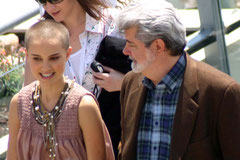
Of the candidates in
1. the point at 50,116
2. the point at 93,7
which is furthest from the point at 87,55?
the point at 50,116

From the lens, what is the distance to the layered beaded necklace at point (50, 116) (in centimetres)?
296

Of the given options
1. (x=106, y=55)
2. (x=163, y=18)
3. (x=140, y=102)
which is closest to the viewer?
(x=163, y=18)

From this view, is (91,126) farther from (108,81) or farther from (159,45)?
(159,45)

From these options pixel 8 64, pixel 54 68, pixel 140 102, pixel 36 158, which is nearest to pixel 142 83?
pixel 140 102

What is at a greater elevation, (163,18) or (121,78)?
(163,18)

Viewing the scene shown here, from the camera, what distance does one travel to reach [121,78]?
3.35 metres

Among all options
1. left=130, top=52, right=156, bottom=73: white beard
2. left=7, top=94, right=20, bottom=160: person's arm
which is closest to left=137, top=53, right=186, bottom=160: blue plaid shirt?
left=130, top=52, right=156, bottom=73: white beard

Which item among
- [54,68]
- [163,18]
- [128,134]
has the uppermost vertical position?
[163,18]

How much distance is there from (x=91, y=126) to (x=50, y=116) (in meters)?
0.23

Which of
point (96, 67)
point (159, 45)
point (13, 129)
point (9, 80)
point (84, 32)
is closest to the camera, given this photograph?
point (159, 45)

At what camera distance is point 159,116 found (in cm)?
282

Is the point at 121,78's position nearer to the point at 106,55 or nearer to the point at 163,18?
the point at 106,55

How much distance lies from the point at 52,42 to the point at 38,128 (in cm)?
46

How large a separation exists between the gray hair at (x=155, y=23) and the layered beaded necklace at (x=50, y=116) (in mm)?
532
